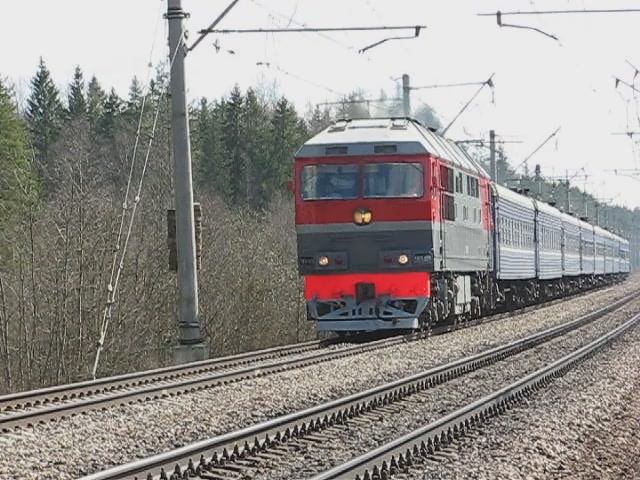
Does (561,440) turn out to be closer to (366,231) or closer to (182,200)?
(182,200)

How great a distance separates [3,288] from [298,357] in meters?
4.76

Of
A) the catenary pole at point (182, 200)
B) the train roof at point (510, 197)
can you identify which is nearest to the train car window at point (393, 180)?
the catenary pole at point (182, 200)

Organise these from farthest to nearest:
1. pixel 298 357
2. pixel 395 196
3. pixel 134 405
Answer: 1. pixel 395 196
2. pixel 298 357
3. pixel 134 405

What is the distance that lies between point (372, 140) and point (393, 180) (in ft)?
2.52

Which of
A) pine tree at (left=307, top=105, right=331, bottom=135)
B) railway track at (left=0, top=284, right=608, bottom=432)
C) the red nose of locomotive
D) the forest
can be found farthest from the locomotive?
pine tree at (left=307, top=105, right=331, bottom=135)

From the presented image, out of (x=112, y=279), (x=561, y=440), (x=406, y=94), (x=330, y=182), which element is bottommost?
(x=561, y=440)

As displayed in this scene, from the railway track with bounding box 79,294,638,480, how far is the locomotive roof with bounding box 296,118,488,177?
5.93 meters

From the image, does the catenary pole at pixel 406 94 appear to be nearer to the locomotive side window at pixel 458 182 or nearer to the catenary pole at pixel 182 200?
the locomotive side window at pixel 458 182

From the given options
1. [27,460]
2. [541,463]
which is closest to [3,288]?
[27,460]

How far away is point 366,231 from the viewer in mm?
19406

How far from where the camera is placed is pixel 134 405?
38.2ft

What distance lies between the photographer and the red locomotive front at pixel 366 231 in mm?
19344

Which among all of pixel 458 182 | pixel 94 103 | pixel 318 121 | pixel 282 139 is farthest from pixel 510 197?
pixel 318 121

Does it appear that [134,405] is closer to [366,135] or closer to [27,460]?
[27,460]
